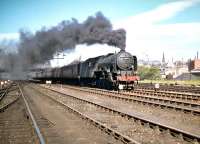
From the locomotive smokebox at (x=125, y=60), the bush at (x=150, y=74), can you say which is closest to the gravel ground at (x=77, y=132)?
the locomotive smokebox at (x=125, y=60)

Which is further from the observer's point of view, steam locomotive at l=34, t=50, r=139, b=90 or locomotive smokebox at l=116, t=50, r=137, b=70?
locomotive smokebox at l=116, t=50, r=137, b=70

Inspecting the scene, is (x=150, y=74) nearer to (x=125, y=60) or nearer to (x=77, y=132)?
(x=125, y=60)

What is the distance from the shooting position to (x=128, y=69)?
29.0 m

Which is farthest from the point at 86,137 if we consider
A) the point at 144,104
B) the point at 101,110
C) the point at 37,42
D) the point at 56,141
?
the point at 37,42

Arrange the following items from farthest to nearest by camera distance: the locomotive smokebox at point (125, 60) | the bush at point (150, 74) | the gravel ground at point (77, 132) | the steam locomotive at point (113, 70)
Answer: the bush at point (150, 74) → the locomotive smokebox at point (125, 60) → the steam locomotive at point (113, 70) → the gravel ground at point (77, 132)

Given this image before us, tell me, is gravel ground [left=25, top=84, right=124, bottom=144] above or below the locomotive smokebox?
below

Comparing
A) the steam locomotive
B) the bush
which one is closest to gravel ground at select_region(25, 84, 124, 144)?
the steam locomotive

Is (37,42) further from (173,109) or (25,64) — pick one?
(173,109)

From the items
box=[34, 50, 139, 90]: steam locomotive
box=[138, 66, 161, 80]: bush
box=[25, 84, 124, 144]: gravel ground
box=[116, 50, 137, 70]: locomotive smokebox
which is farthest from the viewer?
box=[138, 66, 161, 80]: bush

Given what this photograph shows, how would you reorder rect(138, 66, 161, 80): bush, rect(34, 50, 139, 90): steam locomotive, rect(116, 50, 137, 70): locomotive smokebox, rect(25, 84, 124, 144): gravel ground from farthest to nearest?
rect(138, 66, 161, 80): bush
rect(116, 50, 137, 70): locomotive smokebox
rect(34, 50, 139, 90): steam locomotive
rect(25, 84, 124, 144): gravel ground

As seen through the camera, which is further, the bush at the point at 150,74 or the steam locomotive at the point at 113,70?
the bush at the point at 150,74

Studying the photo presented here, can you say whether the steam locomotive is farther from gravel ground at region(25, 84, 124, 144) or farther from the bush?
the bush

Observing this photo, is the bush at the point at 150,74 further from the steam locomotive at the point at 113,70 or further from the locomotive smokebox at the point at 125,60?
the locomotive smokebox at the point at 125,60

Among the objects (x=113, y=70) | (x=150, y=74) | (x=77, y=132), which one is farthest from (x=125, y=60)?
(x=150, y=74)
